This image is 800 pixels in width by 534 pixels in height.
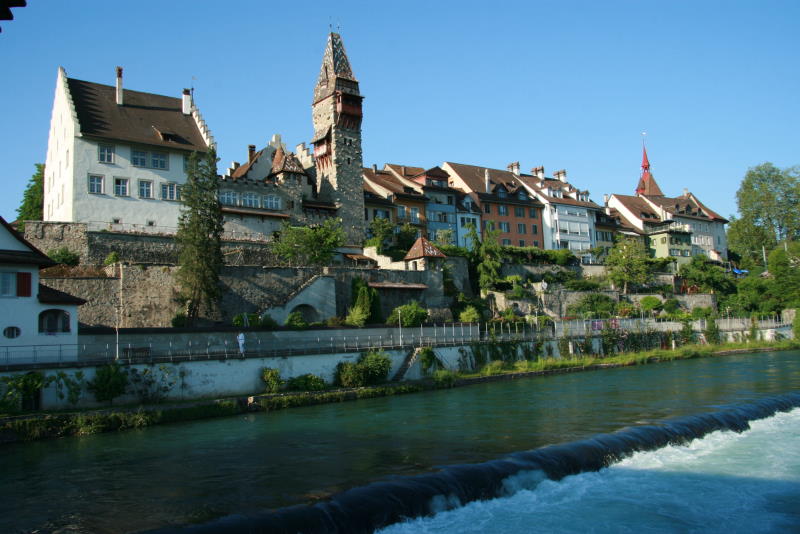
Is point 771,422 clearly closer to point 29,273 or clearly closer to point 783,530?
point 783,530

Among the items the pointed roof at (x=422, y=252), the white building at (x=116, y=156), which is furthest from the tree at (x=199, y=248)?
the pointed roof at (x=422, y=252)

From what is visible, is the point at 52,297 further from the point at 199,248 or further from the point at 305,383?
the point at 305,383

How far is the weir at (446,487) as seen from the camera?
50.4 feet

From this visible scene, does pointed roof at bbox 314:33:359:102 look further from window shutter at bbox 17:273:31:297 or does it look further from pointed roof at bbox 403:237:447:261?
window shutter at bbox 17:273:31:297

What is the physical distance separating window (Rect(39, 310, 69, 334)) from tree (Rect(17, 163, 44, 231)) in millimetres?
35262

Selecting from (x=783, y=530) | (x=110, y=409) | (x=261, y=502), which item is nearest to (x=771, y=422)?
(x=783, y=530)

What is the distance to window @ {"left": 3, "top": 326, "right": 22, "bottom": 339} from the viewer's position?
30391 mm

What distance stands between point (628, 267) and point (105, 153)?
5220 cm

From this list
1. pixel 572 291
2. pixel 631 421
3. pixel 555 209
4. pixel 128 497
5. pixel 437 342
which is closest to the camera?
pixel 128 497

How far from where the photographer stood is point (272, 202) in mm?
58188

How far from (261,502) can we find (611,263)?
213 feet

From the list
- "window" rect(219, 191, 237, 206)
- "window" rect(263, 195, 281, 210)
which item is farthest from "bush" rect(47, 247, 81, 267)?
"window" rect(263, 195, 281, 210)

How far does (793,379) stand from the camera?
38969 millimetres

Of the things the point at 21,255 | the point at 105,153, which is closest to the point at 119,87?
the point at 105,153
